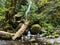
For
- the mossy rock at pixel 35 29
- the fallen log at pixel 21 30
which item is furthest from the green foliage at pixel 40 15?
the fallen log at pixel 21 30

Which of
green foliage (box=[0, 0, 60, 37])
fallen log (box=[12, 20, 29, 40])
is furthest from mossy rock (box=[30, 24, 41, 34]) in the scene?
fallen log (box=[12, 20, 29, 40])

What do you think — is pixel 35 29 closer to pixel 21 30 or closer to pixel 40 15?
pixel 21 30

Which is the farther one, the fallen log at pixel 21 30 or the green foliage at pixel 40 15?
the green foliage at pixel 40 15

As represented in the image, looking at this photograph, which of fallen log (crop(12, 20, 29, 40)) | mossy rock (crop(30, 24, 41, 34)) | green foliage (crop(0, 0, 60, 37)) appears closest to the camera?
fallen log (crop(12, 20, 29, 40))

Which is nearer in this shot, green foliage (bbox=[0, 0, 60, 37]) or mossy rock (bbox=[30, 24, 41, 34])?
mossy rock (bbox=[30, 24, 41, 34])

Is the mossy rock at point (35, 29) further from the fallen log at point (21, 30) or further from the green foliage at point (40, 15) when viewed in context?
the fallen log at point (21, 30)

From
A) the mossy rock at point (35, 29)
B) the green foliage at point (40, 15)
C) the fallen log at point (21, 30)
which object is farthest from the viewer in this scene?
the green foliage at point (40, 15)

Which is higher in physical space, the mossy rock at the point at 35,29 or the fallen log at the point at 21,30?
the fallen log at the point at 21,30

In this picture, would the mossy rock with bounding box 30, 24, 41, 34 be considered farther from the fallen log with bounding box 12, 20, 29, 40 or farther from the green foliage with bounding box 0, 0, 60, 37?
the fallen log with bounding box 12, 20, 29, 40

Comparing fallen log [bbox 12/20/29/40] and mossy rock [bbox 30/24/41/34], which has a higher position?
fallen log [bbox 12/20/29/40]

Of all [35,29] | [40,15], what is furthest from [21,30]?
[40,15]

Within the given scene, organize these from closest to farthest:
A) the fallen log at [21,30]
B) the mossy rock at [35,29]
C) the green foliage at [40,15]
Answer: the fallen log at [21,30] → the mossy rock at [35,29] → the green foliage at [40,15]

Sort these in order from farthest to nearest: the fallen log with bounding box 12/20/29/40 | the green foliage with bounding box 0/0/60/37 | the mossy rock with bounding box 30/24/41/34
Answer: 1. the green foliage with bounding box 0/0/60/37
2. the mossy rock with bounding box 30/24/41/34
3. the fallen log with bounding box 12/20/29/40

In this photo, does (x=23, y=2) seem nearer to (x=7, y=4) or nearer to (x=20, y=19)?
(x=7, y=4)
